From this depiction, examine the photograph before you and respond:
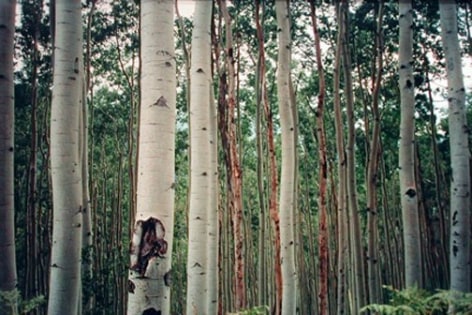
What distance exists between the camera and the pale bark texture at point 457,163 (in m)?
6.10

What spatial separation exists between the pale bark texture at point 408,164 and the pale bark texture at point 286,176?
1.62 m

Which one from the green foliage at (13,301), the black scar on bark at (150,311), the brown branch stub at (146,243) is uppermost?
the brown branch stub at (146,243)

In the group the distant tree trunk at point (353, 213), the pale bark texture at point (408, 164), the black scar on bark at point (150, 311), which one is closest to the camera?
the black scar on bark at point (150, 311)

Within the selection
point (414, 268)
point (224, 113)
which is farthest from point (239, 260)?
point (414, 268)

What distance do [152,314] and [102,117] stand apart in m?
18.7

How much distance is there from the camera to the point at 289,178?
A: 270 inches

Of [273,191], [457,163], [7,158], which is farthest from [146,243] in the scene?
[273,191]

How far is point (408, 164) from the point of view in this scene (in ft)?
20.2

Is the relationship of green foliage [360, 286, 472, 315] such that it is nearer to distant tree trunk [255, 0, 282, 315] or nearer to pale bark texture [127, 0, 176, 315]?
pale bark texture [127, 0, 176, 315]

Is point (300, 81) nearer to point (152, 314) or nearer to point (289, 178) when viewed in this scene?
point (289, 178)

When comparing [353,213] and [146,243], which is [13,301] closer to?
[146,243]

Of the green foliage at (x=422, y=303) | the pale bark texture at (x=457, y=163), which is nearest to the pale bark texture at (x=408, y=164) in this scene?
the pale bark texture at (x=457, y=163)

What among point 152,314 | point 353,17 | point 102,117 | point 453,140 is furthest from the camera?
point 102,117

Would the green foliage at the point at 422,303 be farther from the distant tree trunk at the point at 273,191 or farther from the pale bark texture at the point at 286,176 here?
the distant tree trunk at the point at 273,191
